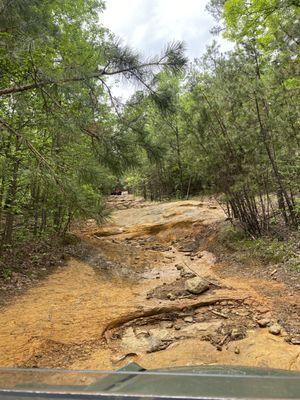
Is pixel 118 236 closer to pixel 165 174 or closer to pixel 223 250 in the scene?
pixel 223 250

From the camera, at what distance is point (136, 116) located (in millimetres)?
5695

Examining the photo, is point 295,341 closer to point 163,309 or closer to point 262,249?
point 163,309

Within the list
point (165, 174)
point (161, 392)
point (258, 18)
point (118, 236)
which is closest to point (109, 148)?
point (258, 18)

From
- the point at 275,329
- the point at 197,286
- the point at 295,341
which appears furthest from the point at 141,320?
the point at 295,341

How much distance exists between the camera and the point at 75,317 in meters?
4.71

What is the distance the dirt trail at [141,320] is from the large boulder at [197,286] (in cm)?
8

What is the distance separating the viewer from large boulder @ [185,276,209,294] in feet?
17.4

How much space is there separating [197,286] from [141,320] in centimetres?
128

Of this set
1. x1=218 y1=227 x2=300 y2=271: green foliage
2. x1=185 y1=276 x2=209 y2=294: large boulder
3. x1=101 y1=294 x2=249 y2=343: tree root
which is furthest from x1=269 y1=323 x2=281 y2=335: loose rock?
x1=218 y1=227 x2=300 y2=271: green foliage

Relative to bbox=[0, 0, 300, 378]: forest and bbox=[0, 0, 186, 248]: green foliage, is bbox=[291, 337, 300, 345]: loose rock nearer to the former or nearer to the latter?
bbox=[0, 0, 300, 378]: forest

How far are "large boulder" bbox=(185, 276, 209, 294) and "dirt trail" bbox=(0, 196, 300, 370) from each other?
3.2 inches

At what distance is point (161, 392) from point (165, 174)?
1913cm

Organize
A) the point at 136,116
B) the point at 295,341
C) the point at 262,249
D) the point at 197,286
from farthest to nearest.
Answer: the point at 262,249 < the point at 136,116 < the point at 197,286 < the point at 295,341

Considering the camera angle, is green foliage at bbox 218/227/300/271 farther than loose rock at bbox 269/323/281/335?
Yes
